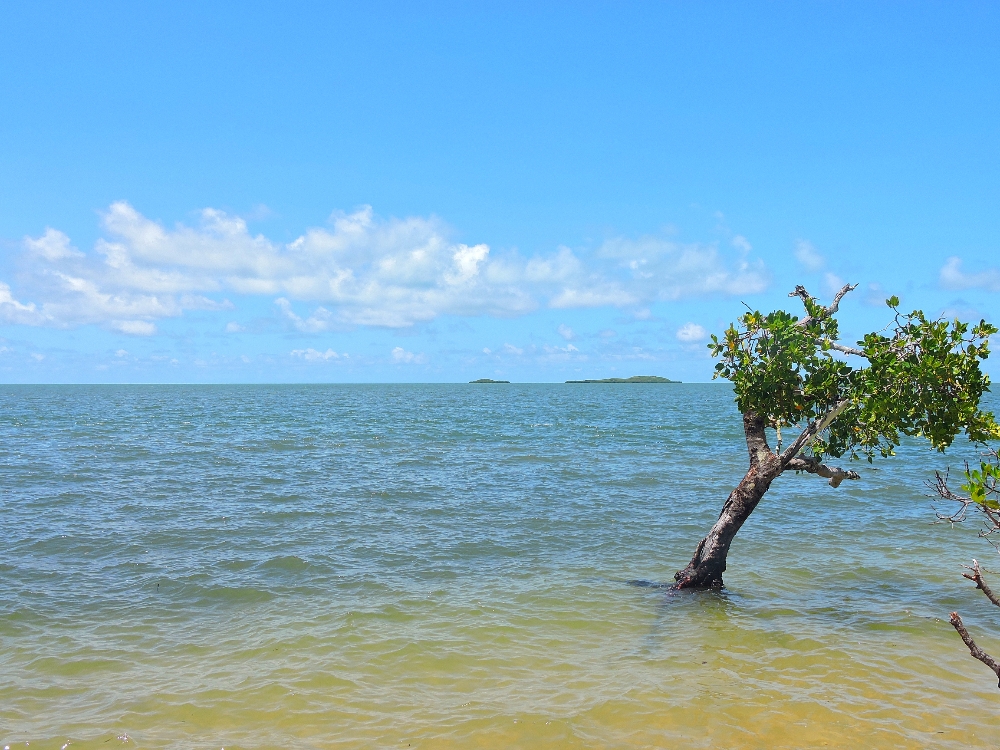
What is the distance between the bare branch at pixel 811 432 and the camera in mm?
12352

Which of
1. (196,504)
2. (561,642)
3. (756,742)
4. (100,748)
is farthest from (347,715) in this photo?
(196,504)

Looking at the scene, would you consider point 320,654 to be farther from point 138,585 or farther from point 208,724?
point 138,585

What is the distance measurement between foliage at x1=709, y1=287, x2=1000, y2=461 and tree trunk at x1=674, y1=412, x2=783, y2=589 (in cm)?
49

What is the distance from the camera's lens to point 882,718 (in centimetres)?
892

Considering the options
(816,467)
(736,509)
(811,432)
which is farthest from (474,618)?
(811,432)

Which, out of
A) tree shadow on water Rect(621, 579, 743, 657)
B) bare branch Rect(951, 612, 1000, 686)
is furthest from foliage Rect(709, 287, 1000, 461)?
bare branch Rect(951, 612, 1000, 686)

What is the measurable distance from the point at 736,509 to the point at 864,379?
3296mm

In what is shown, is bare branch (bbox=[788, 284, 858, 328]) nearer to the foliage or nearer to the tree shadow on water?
the foliage

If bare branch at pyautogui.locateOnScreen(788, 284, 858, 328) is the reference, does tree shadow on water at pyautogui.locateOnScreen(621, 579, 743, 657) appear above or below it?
below

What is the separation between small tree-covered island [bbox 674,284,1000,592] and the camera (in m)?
11.0

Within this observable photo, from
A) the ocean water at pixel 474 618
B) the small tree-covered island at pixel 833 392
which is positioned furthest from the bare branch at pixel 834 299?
the ocean water at pixel 474 618

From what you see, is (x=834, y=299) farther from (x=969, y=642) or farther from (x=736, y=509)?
(x=969, y=642)

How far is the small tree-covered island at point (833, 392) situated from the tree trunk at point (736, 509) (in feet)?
0.06

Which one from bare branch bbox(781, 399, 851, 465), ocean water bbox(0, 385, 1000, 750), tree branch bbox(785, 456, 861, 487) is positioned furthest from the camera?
tree branch bbox(785, 456, 861, 487)
